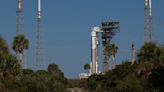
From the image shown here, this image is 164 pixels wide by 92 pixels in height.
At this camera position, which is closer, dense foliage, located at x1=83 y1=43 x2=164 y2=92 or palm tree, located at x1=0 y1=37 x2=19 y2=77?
dense foliage, located at x1=83 y1=43 x2=164 y2=92

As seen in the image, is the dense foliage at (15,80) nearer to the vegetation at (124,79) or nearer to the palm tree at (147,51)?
the vegetation at (124,79)

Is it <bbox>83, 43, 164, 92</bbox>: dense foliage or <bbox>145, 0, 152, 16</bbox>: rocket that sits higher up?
<bbox>145, 0, 152, 16</bbox>: rocket

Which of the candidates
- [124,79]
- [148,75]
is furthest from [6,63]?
[148,75]

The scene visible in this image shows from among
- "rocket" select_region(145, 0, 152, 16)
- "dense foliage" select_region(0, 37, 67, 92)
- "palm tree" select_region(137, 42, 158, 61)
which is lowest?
"dense foliage" select_region(0, 37, 67, 92)

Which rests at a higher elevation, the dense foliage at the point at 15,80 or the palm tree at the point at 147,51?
the palm tree at the point at 147,51

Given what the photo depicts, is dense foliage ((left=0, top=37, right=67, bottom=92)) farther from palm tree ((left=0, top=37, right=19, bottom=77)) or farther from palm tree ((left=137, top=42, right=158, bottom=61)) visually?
palm tree ((left=137, top=42, right=158, bottom=61))

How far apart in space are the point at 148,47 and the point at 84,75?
284 feet

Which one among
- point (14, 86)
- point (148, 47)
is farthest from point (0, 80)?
point (148, 47)

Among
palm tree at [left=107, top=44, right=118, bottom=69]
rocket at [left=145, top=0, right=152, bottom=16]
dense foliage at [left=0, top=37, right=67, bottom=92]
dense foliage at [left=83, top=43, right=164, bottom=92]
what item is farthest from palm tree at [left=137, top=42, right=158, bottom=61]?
palm tree at [left=107, top=44, right=118, bottom=69]

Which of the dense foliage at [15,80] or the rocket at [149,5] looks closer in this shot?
the dense foliage at [15,80]

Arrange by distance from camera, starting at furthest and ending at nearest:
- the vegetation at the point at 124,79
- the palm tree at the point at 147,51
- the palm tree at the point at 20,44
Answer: the palm tree at the point at 20,44 < the palm tree at the point at 147,51 < the vegetation at the point at 124,79

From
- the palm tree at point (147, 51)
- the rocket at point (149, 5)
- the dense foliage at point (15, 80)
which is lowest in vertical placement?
the dense foliage at point (15, 80)

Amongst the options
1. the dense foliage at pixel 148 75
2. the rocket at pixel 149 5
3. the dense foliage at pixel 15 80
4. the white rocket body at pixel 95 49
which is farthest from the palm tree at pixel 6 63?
the white rocket body at pixel 95 49

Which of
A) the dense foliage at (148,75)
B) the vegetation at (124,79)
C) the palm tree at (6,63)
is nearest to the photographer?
the dense foliage at (148,75)
